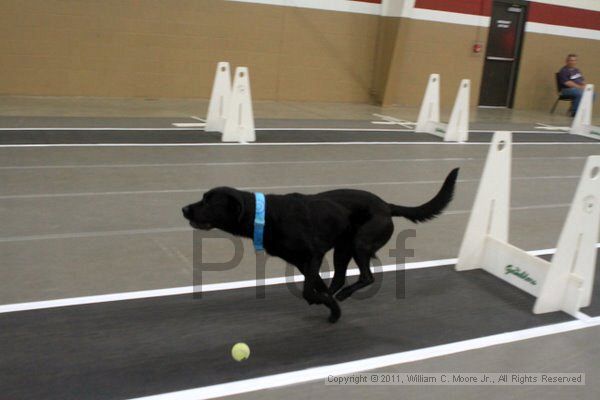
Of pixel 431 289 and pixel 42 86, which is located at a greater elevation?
pixel 42 86

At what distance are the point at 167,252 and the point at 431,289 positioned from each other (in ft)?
6.16

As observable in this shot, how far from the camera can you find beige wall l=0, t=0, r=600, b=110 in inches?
414

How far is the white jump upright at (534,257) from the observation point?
12.1 ft

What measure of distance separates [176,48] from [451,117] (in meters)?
5.47

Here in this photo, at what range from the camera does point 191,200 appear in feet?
18.4

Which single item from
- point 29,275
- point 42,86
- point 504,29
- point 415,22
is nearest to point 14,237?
point 29,275

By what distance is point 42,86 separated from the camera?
10.6 m

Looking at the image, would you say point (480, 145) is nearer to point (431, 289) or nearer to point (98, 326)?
point (431, 289)

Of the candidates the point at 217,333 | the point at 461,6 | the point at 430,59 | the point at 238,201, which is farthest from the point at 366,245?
the point at 461,6

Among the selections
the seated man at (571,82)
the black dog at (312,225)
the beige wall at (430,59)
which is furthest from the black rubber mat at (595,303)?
the seated man at (571,82)

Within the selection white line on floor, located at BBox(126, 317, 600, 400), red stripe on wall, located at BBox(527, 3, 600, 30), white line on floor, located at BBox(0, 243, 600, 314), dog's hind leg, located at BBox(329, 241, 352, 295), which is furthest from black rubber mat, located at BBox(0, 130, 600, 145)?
red stripe on wall, located at BBox(527, 3, 600, 30)

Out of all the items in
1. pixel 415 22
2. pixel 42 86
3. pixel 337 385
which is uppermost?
pixel 415 22

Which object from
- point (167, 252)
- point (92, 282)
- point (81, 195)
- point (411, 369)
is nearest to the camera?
point (411, 369)

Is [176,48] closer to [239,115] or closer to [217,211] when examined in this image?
[239,115]
